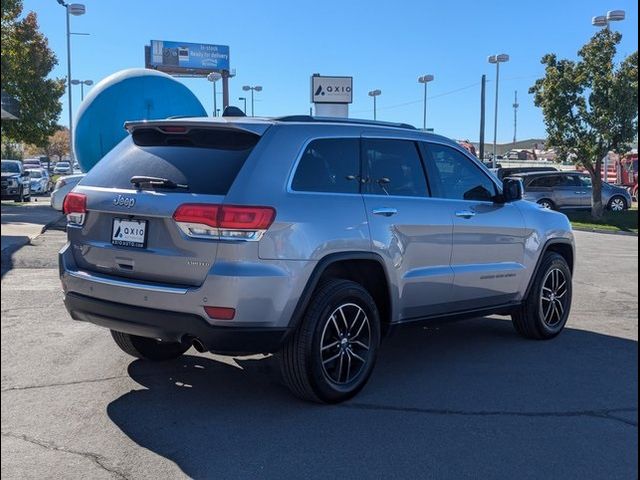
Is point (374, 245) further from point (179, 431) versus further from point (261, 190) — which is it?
point (179, 431)

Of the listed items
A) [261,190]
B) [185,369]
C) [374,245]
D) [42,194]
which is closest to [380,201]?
[374,245]

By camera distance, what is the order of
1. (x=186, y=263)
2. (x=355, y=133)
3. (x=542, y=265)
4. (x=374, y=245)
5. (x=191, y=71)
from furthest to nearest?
(x=191, y=71) < (x=542, y=265) < (x=355, y=133) < (x=374, y=245) < (x=186, y=263)

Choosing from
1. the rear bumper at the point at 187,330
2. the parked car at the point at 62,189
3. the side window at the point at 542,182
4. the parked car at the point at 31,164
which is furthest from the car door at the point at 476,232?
the parked car at the point at 31,164

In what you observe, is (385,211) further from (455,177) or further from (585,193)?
(585,193)

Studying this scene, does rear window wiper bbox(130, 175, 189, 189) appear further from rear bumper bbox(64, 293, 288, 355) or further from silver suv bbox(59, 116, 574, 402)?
rear bumper bbox(64, 293, 288, 355)

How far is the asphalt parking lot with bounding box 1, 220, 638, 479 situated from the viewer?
12.3 ft

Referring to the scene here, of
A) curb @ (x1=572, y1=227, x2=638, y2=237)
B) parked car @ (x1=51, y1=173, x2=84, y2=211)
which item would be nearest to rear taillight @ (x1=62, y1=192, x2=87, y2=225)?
parked car @ (x1=51, y1=173, x2=84, y2=211)

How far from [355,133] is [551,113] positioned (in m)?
20.2

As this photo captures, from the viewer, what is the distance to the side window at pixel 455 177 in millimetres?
5660

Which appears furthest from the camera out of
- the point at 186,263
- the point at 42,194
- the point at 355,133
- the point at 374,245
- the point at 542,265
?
the point at 42,194

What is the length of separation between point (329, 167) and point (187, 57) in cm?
6217

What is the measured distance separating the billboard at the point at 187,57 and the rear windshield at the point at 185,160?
199 ft

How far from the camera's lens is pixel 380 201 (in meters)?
5.00

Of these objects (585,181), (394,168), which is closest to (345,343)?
(394,168)
